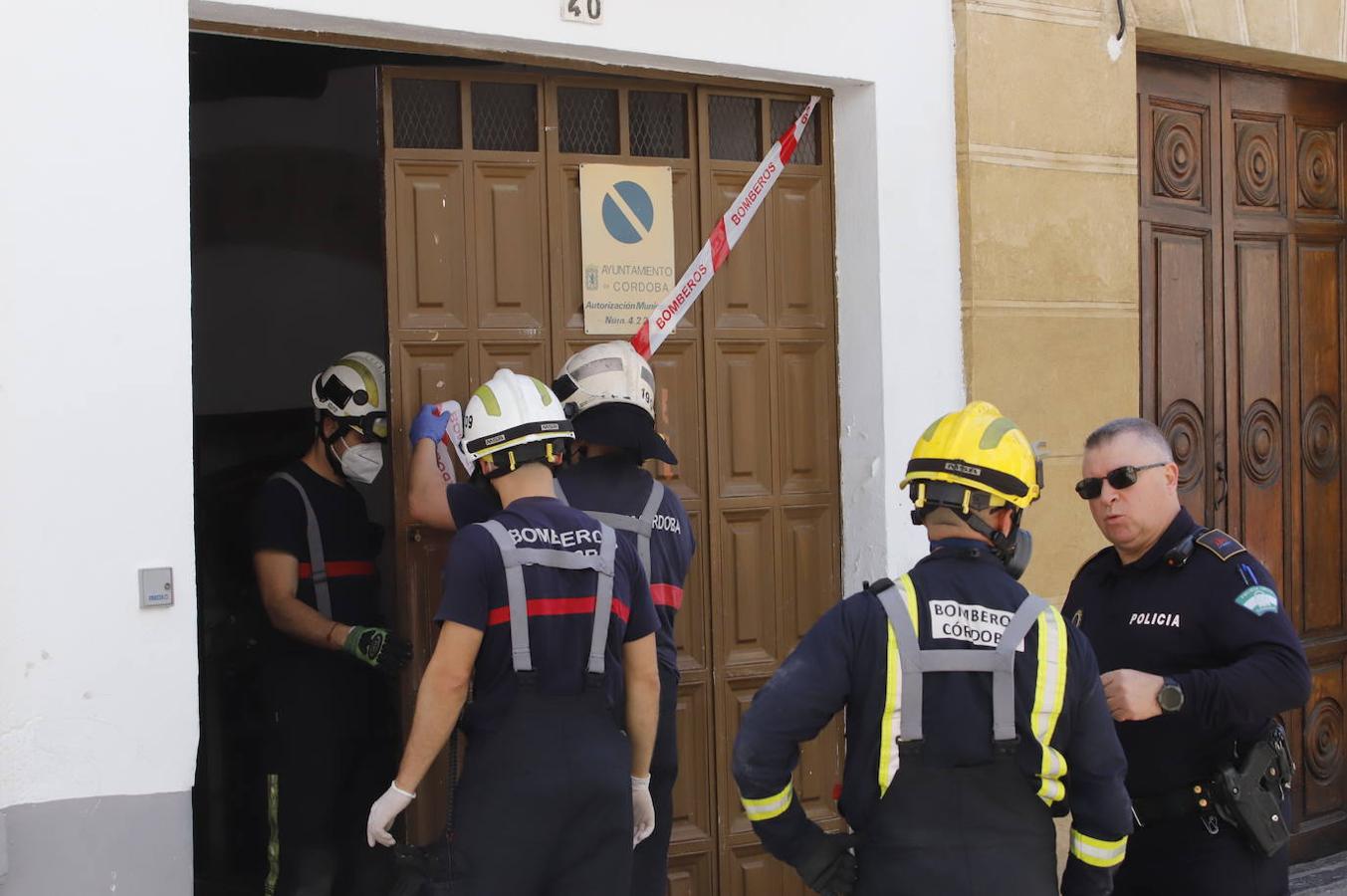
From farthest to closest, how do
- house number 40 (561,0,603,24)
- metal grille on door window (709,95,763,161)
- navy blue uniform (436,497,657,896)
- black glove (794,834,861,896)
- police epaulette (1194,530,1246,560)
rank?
1. metal grille on door window (709,95,763,161)
2. house number 40 (561,0,603,24)
3. police epaulette (1194,530,1246,560)
4. navy blue uniform (436,497,657,896)
5. black glove (794,834,861,896)

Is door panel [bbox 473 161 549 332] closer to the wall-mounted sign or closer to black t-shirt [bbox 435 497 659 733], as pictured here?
the wall-mounted sign

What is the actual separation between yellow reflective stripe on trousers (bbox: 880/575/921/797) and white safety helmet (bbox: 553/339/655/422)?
1.60 m

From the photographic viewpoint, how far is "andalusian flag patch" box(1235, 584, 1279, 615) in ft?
13.1

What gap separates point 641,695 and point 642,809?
1.48 ft

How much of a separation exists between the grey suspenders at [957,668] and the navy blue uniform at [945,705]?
2 cm

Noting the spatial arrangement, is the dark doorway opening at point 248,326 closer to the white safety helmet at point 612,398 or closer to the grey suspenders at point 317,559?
the grey suspenders at point 317,559

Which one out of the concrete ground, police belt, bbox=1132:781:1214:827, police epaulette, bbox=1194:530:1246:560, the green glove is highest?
police epaulette, bbox=1194:530:1246:560

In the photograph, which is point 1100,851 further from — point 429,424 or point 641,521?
point 429,424

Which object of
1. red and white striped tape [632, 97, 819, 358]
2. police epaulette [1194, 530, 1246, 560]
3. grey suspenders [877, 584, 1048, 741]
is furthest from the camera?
red and white striped tape [632, 97, 819, 358]

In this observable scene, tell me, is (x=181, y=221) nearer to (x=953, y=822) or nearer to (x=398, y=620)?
(x=398, y=620)

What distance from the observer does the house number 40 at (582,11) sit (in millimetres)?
4949

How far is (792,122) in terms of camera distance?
5746 mm

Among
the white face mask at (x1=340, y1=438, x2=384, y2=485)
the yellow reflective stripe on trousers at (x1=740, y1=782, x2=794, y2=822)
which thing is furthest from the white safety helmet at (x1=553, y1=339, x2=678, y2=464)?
the yellow reflective stripe on trousers at (x1=740, y1=782, x2=794, y2=822)

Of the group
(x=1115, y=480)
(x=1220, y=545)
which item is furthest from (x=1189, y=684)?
(x=1115, y=480)
